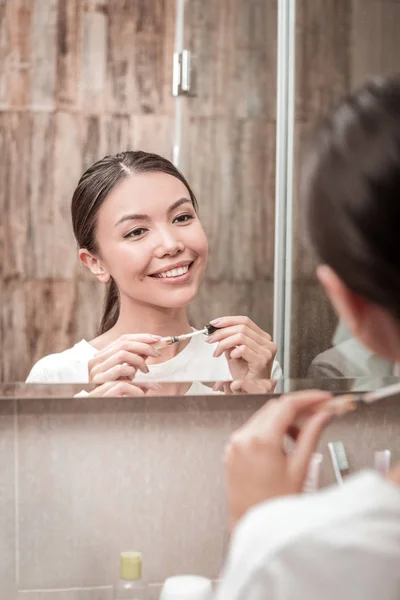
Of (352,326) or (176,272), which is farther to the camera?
(176,272)

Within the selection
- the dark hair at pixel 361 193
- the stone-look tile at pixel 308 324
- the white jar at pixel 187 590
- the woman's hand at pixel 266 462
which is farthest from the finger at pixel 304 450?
the stone-look tile at pixel 308 324

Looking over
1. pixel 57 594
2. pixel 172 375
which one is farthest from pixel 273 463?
pixel 57 594

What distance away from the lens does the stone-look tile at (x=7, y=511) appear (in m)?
1.03

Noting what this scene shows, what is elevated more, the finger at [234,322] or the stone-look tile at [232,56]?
the stone-look tile at [232,56]

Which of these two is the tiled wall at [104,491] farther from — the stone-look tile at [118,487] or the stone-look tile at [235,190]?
the stone-look tile at [235,190]

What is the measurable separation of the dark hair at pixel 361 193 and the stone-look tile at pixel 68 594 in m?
0.67

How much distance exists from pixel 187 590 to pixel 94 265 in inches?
15.7

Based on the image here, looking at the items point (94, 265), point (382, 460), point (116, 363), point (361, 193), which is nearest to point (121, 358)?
point (116, 363)

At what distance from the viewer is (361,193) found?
0.50 metres

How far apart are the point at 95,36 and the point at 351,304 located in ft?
1.92

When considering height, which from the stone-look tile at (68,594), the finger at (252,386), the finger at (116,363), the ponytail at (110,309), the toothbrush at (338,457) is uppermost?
the ponytail at (110,309)

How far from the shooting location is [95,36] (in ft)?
3.26

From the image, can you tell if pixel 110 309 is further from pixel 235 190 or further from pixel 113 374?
pixel 235 190

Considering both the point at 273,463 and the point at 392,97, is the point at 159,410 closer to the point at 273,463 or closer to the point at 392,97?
the point at 273,463
